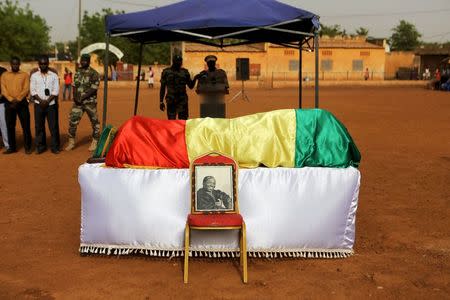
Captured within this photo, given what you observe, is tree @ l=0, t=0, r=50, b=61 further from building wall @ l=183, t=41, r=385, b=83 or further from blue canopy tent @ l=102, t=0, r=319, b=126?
blue canopy tent @ l=102, t=0, r=319, b=126

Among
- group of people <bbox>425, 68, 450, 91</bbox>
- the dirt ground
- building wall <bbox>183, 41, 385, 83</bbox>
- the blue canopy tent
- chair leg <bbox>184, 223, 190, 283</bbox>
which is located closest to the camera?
the dirt ground

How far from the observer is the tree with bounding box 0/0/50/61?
5966 cm

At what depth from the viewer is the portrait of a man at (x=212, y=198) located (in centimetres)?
505

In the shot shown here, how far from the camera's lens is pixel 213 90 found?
33.1 feet

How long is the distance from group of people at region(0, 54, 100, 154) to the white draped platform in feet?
19.0

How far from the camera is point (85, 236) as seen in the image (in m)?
5.30

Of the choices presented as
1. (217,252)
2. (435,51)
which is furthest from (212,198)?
(435,51)

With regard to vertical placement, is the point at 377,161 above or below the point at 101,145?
below

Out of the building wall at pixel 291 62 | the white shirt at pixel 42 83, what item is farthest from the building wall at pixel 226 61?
the white shirt at pixel 42 83

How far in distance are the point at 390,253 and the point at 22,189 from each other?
5131mm

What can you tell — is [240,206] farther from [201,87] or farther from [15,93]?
[15,93]

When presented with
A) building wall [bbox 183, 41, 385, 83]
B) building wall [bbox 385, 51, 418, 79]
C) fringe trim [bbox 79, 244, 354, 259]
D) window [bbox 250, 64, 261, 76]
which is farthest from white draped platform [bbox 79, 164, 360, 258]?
building wall [bbox 385, 51, 418, 79]

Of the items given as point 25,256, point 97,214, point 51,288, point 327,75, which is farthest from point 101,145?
point 327,75

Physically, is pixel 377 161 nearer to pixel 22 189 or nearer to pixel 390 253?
pixel 390 253
